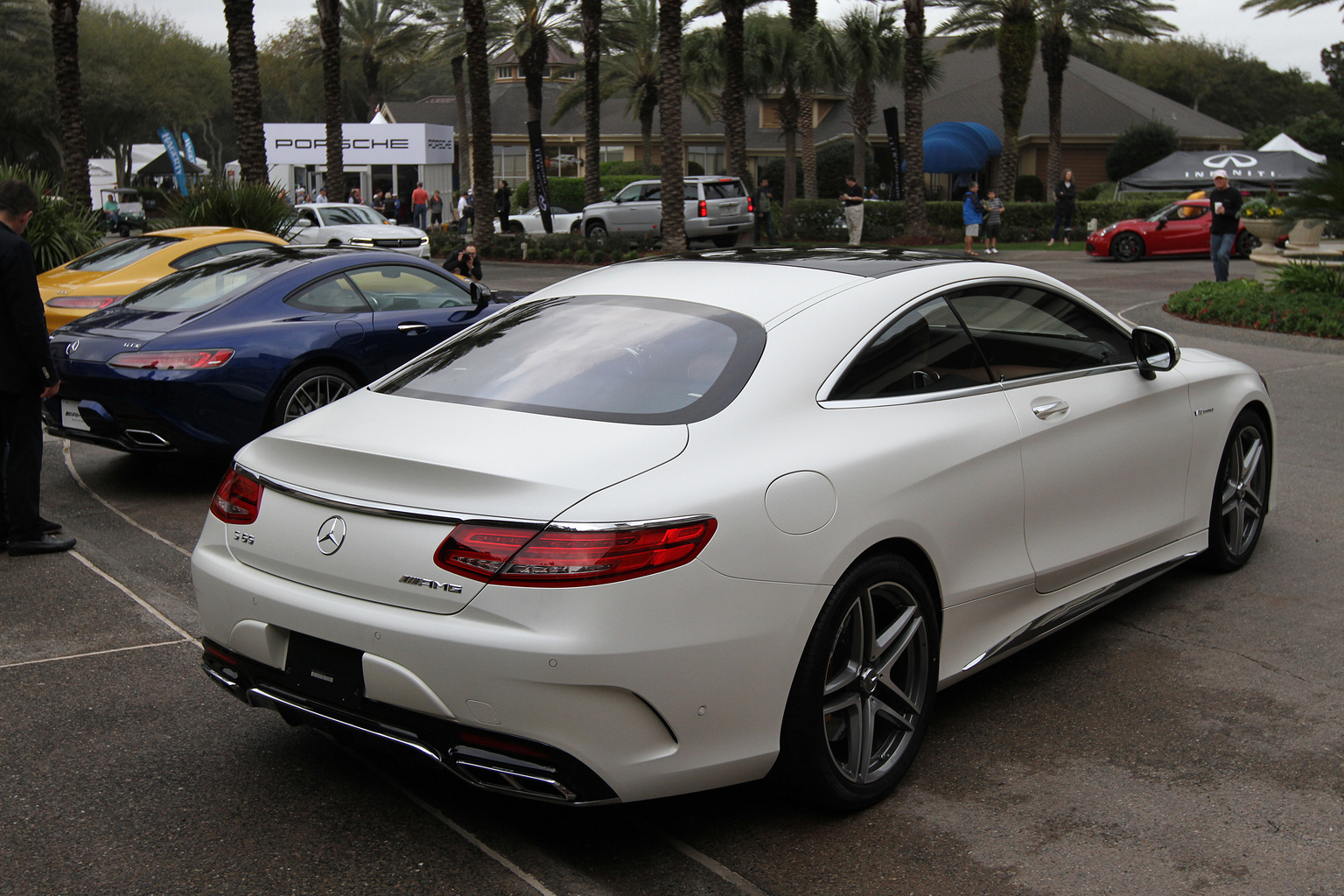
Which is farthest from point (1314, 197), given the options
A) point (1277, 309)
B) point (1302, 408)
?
point (1302, 408)

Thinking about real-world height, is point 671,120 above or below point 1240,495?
above

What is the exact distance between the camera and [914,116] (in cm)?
3155

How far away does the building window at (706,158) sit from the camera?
5697cm

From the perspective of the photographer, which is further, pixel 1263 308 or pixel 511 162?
pixel 511 162

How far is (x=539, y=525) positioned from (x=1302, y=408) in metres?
9.29

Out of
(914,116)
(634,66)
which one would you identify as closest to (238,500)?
(914,116)

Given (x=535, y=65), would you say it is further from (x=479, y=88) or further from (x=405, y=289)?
(x=405, y=289)

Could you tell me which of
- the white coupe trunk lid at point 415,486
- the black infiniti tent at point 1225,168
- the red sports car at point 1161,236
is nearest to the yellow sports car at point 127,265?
the white coupe trunk lid at point 415,486

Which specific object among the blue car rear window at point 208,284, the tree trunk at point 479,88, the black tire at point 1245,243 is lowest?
the blue car rear window at point 208,284

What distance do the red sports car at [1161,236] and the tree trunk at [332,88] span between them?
64.7 feet

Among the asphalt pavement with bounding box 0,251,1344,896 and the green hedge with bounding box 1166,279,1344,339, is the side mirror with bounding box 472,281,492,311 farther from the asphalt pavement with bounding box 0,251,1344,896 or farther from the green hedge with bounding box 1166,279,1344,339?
the green hedge with bounding box 1166,279,1344,339

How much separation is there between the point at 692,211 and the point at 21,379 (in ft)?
85.0

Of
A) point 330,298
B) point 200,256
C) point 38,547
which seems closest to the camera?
point 38,547

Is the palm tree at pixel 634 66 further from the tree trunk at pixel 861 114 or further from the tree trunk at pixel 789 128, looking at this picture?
the tree trunk at pixel 861 114
